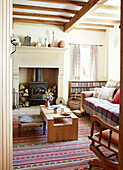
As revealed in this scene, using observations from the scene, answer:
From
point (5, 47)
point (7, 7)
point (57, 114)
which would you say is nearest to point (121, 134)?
point (5, 47)

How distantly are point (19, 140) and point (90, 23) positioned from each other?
15.0 ft

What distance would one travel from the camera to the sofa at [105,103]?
3.72m

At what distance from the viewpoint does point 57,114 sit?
358 centimetres

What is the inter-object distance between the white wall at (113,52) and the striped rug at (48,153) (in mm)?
3427

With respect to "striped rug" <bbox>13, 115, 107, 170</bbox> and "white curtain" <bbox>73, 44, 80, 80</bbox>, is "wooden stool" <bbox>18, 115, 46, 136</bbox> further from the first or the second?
"white curtain" <bbox>73, 44, 80, 80</bbox>

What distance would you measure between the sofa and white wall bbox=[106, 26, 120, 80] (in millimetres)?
1156

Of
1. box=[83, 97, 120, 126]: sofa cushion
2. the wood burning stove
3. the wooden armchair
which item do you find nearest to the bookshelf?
the wood burning stove

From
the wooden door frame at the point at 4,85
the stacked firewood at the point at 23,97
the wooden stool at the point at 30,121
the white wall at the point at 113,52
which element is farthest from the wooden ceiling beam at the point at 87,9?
the wooden door frame at the point at 4,85

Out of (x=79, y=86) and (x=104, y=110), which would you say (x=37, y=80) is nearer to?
Result: (x=79, y=86)

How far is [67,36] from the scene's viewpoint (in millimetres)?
6578

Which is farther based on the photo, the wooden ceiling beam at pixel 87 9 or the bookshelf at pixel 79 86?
the bookshelf at pixel 79 86

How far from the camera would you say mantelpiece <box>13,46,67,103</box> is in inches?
240

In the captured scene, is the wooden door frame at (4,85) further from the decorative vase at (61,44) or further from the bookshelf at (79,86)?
the bookshelf at (79,86)

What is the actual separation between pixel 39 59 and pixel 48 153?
402 centimetres
